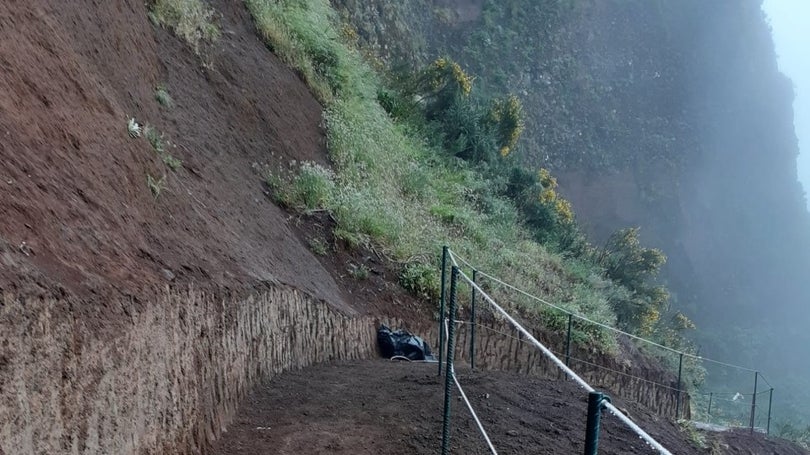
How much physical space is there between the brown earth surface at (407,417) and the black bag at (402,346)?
1.18m

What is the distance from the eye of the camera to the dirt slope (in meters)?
2.94

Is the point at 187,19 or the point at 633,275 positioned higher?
the point at 187,19

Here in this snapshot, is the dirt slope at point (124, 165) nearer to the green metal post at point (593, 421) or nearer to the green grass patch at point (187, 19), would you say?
the green grass patch at point (187, 19)

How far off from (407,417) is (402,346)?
2915mm

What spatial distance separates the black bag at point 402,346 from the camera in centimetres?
761

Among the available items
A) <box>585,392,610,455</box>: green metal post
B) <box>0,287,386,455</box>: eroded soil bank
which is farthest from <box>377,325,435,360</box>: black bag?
<box>585,392,610,455</box>: green metal post

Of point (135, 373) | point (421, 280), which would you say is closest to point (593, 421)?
point (135, 373)

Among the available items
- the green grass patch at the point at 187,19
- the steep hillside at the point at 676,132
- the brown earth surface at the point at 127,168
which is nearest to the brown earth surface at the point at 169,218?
the brown earth surface at the point at 127,168

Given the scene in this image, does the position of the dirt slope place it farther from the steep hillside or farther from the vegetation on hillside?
the steep hillside

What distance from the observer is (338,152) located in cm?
1009

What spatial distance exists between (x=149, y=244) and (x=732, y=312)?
157 feet

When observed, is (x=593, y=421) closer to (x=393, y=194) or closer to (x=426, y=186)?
(x=393, y=194)

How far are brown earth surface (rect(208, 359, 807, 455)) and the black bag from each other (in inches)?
46.4

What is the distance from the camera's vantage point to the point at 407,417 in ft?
15.5
